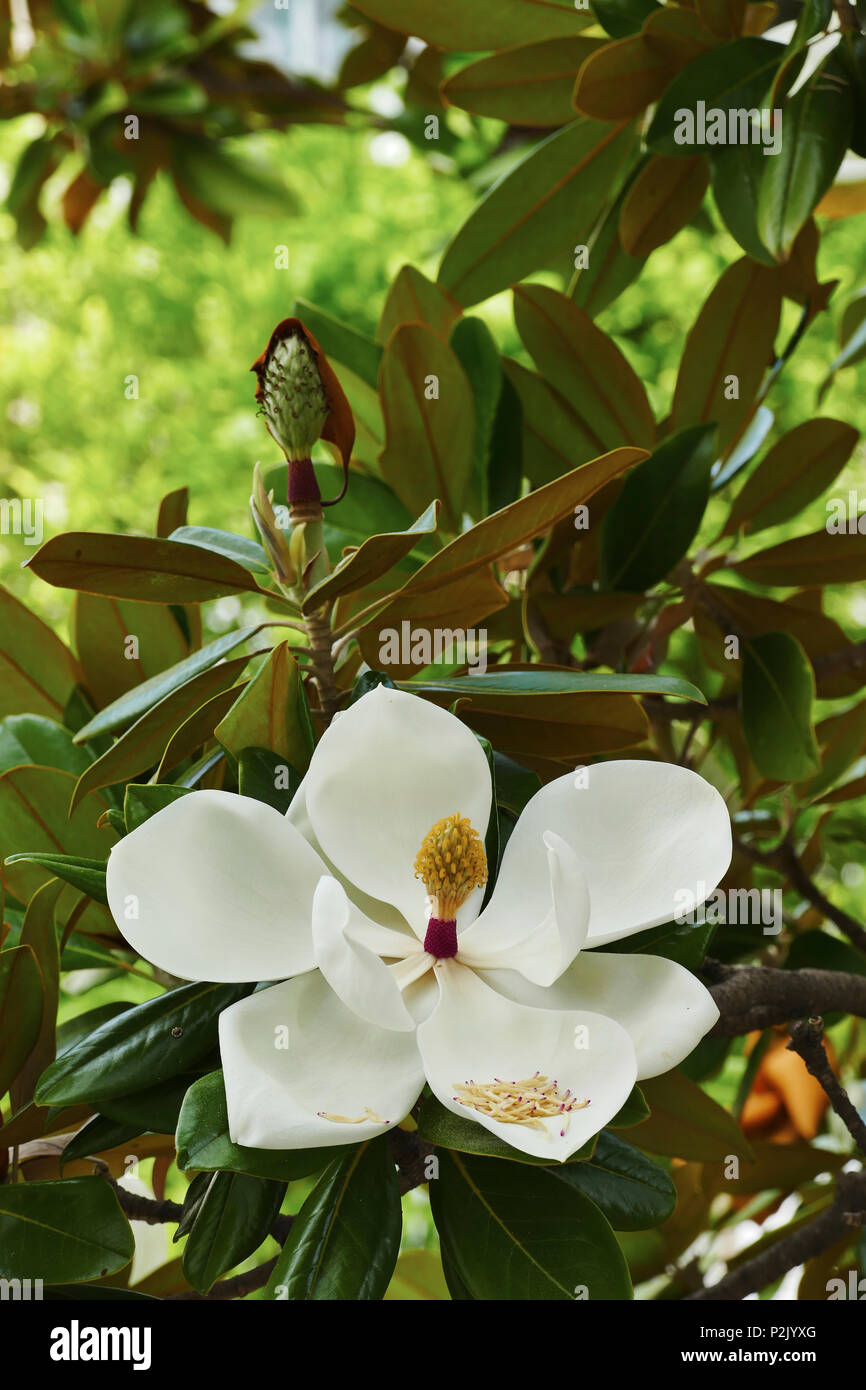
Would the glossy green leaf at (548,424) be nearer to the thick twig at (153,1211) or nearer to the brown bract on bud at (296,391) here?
the brown bract on bud at (296,391)

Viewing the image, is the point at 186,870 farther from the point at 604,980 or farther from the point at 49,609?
the point at 49,609

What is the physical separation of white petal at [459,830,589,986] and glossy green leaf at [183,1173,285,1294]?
9 cm

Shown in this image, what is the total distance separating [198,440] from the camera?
3.38m

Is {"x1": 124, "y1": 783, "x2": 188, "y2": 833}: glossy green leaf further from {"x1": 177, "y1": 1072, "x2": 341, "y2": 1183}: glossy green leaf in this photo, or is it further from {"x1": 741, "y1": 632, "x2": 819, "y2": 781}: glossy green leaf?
{"x1": 741, "y1": 632, "x2": 819, "y2": 781}: glossy green leaf

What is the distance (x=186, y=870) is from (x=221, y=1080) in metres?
0.06

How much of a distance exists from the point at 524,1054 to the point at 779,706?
31cm

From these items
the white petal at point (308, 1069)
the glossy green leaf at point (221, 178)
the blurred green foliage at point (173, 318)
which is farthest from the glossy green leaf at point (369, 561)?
the blurred green foliage at point (173, 318)

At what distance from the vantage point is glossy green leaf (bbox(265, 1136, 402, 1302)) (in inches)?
12.5

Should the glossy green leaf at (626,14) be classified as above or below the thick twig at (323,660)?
above

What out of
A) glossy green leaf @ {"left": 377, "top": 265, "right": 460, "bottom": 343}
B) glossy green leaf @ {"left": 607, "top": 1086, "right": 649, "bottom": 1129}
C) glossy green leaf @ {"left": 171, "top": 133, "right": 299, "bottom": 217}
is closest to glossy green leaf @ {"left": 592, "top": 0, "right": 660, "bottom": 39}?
glossy green leaf @ {"left": 377, "top": 265, "right": 460, "bottom": 343}

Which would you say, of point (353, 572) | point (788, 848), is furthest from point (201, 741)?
point (788, 848)

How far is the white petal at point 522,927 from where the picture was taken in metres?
0.31

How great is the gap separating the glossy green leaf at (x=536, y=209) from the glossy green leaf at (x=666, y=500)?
14 centimetres

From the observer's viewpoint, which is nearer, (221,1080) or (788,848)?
(221,1080)
